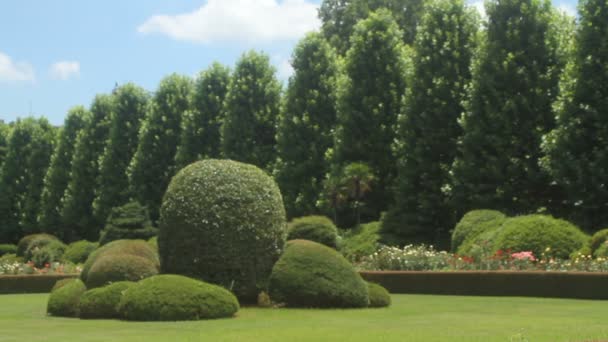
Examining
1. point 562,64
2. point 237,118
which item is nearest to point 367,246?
point 562,64

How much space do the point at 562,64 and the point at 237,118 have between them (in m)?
16.4

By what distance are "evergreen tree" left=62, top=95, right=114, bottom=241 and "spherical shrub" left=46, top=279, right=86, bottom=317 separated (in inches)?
1199

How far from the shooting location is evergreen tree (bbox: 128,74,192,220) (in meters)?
43.9

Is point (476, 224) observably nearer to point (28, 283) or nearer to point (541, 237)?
point (541, 237)

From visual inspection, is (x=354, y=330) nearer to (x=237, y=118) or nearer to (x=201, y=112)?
(x=237, y=118)

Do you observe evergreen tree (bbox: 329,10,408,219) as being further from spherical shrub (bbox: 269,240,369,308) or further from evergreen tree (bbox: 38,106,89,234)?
evergreen tree (bbox: 38,106,89,234)

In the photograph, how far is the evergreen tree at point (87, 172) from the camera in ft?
157

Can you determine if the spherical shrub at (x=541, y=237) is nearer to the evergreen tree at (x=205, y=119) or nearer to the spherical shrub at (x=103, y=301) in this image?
the spherical shrub at (x=103, y=301)

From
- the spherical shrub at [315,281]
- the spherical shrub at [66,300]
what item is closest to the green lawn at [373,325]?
the spherical shrub at [66,300]

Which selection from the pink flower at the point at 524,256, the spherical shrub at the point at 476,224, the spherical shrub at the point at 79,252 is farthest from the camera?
the spherical shrub at the point at 79,252

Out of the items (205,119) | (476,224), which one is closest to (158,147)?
(205,119)

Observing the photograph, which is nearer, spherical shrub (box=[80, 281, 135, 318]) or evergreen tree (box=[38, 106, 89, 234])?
spherical shrub (box=[80, 281, 135, 318])

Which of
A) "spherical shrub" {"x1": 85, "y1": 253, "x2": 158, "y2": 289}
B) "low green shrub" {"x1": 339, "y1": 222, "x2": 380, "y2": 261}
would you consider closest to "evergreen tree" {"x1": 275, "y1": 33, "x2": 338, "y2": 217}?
"low green shrub" {"x1": 339, "y1": 222, "x2": 380, "y2": 261}

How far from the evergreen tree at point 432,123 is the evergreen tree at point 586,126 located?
5.51m
